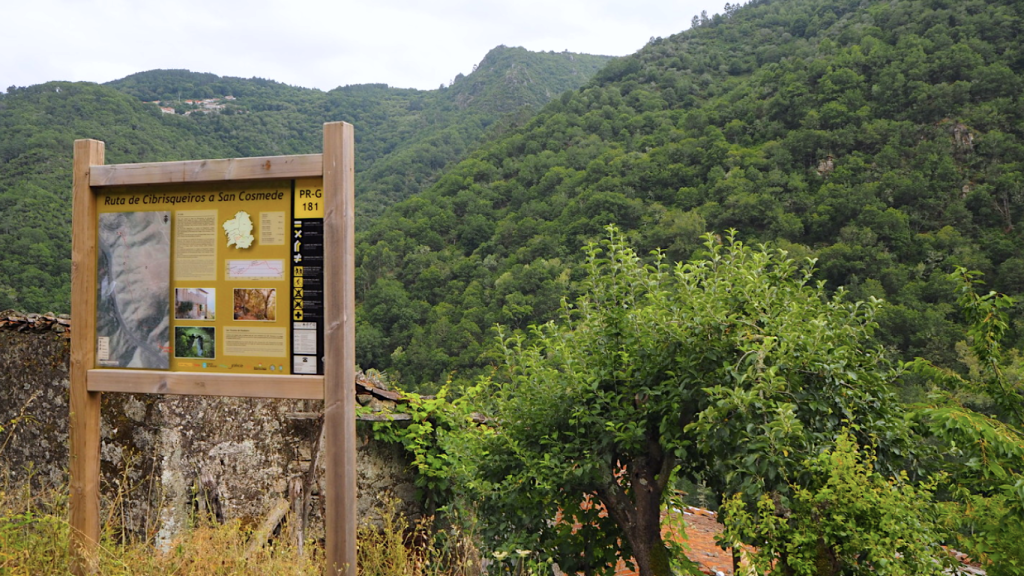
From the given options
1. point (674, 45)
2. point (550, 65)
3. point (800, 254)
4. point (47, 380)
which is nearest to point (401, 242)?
point (800, 254)

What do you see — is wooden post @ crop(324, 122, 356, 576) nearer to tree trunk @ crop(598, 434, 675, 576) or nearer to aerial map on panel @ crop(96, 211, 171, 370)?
aerial map on panel @ crop(96, 211, 171, 370)

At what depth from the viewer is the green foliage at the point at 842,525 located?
219cm

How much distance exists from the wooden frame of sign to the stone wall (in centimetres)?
127

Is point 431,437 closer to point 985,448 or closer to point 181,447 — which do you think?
point 181,447

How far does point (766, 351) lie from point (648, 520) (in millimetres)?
1416

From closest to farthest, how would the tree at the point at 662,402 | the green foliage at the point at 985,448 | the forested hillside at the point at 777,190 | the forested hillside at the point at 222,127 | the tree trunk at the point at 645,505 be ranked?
the green foliage at the point at 985,448 → the tree at the point at 662,402 → the tree trunk at the point at 645,505 → the forested hillside at the point at 222,127 → the forested hillside at the point at 777,190

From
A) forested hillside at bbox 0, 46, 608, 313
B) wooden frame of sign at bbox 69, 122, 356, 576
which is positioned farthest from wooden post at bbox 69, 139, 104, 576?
forested hillside at bbox 0, 46, 608, 313

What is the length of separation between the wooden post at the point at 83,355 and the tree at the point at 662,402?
1.85 meters

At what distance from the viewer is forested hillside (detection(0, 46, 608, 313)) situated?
16.6 meters

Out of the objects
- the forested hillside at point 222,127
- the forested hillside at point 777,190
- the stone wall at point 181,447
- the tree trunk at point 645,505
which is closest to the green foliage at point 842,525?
the tree trunk at point 645,505

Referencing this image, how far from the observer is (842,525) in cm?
232

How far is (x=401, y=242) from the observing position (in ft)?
90.2

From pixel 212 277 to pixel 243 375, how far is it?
39cm

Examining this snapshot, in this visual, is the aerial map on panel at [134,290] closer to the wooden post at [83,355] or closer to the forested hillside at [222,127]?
the wooden post at [83,355]
